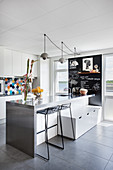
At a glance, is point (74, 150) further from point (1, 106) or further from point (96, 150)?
point (1, 106)

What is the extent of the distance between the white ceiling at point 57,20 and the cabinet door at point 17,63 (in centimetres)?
122

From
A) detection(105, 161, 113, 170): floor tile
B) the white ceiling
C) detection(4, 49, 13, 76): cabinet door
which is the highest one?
the white ceiling

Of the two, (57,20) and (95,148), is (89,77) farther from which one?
(57,20)

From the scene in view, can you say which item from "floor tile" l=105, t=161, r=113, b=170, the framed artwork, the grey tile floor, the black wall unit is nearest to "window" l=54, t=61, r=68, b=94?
the black wall unit

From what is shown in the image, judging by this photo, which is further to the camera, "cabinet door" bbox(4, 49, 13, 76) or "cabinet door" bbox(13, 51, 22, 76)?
"cabinet door" bbox(13, 51, 22, 76)

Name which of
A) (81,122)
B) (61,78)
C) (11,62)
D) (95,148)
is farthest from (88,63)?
(95,148)

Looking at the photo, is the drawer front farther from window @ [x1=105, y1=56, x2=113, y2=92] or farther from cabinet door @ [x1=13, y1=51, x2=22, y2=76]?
cabinet door @ [x1=13, y1=51, x2=22, y2=76]

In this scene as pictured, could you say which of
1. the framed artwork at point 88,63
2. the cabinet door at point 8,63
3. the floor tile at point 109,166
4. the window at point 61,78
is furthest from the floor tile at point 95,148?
the cabinet door at point 8,63

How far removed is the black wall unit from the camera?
467cm

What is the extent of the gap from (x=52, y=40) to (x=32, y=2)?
5.65ft

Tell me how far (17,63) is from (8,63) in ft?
1.18

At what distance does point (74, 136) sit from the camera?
3004 millimetres

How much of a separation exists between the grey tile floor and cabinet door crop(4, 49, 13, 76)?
2233 mm

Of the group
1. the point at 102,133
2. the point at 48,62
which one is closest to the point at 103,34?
the point at 102,133
